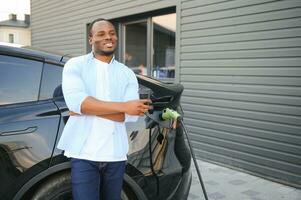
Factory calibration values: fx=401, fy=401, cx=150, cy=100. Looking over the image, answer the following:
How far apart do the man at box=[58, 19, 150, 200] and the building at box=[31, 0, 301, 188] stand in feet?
9.47

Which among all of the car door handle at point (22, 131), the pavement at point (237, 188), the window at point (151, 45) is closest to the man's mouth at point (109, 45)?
the car door handle at point (22, 131)

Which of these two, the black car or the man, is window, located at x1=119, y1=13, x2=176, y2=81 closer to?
the black car

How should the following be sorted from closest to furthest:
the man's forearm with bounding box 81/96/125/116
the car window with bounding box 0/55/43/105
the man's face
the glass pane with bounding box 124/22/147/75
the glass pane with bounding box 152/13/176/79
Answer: the man's forearm with bounding box 81/96/125/116 → the man's face → the car window with bounding box 0/55/43/105 → the glass pane with bounding box 152/13/176/79 → the glass pane with bounding box 124/22/147/75

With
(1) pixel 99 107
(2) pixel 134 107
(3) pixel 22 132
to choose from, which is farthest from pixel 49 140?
(2) pixel 134 107

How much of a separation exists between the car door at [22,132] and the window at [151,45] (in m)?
4.10

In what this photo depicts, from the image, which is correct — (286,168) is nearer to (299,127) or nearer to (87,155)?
(299,127)

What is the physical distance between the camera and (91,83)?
2260 mm

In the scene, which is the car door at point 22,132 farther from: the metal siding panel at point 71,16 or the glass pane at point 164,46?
the glass pane at point 164,46

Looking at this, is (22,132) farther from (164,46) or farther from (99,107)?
(164,46)

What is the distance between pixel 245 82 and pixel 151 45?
2.68 metres

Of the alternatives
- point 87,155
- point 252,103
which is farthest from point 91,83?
point 252,103

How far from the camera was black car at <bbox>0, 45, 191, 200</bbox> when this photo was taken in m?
2.63

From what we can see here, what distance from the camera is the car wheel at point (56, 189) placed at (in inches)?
104

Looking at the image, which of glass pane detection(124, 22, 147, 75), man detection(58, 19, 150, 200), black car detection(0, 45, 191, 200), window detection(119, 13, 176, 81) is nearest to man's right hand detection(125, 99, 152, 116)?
man detection(58, 19, 150, 200)
